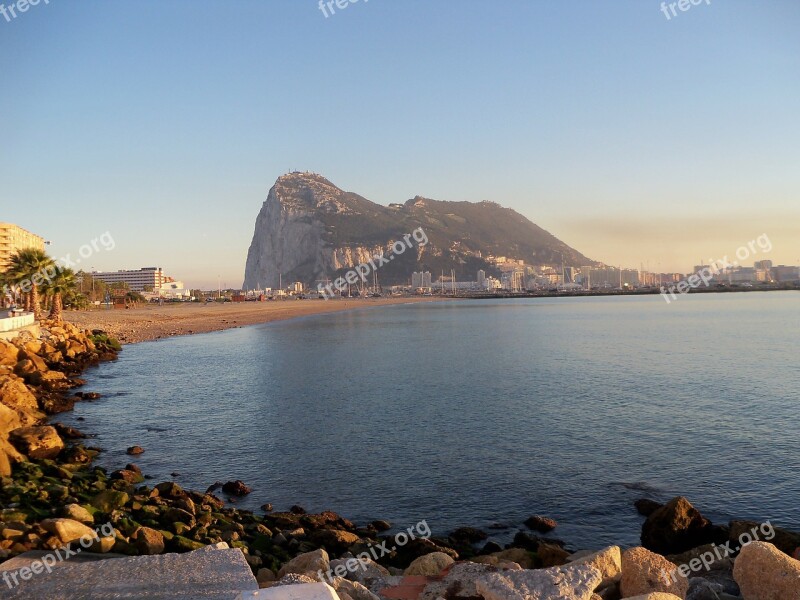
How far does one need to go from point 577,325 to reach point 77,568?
273ft

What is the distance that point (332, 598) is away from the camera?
484cm

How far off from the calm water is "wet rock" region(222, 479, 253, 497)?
41cm

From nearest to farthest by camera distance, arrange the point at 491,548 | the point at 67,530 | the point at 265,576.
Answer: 1. the point at 265,576
2. the point at 67,530
3. the point at 491,548

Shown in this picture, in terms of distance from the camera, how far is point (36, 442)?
16766 mm

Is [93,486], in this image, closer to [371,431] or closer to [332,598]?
[371,431]

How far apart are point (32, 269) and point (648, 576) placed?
184ft

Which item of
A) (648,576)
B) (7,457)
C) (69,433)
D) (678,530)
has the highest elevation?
(648,576)

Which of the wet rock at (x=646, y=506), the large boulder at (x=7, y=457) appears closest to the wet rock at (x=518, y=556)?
the wet rock at (x=646, y=506)

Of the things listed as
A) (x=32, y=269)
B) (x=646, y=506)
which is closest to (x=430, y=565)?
(x=646, y=506)

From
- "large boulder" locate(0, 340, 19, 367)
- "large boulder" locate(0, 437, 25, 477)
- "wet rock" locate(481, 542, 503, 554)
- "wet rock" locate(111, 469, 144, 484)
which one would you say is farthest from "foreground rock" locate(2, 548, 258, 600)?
"large boulder" locate(0, 340, 19, 367)

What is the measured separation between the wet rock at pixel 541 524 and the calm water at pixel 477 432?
0.80 ft

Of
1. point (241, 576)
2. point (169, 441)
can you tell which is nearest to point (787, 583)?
point (241, 576)

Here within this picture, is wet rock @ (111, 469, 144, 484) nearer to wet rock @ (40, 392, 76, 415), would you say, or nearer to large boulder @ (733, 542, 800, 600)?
wet rock @ (40, 392, 76, 415)

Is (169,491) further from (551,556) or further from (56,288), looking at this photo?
(56,288)
